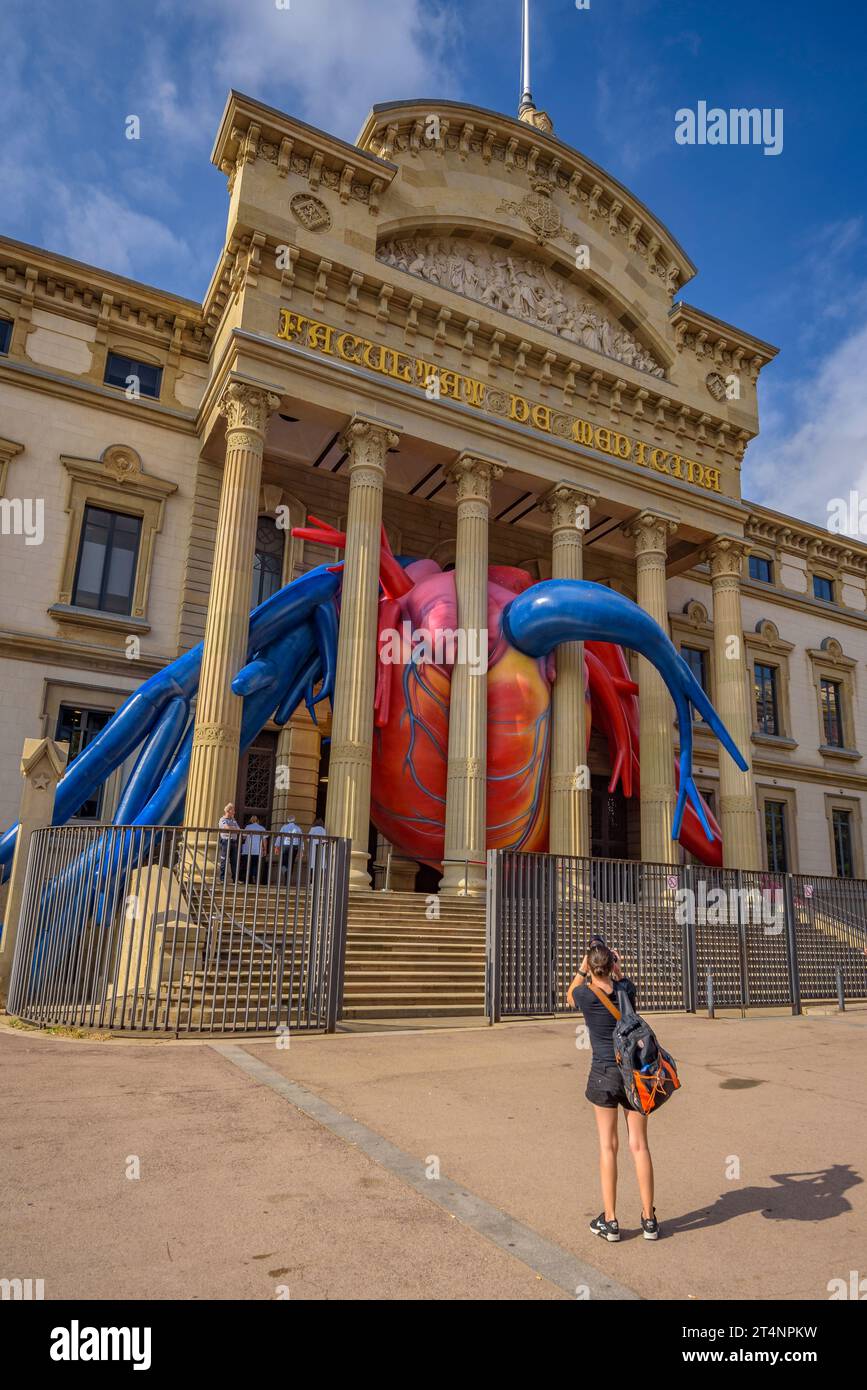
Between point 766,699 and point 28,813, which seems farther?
point 766,699

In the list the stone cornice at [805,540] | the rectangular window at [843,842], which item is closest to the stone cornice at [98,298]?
the stone cornice at [805,540]

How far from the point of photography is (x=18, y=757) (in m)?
18.2

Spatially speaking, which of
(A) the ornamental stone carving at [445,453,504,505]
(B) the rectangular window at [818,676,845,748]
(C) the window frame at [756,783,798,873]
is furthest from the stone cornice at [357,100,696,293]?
(C) the window frame at [756,783,798,873]

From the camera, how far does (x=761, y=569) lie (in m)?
32.9

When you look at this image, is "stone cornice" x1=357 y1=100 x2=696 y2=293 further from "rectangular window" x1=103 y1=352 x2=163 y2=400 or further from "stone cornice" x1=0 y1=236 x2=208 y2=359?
"rectangular window" x1=103 y1=352 x2=163 y2=400

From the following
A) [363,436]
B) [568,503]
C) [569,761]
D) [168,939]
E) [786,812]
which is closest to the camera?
[168,939]

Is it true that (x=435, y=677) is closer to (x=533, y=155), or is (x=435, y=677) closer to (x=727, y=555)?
(x=727, y=555)

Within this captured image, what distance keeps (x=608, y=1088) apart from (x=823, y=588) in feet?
113

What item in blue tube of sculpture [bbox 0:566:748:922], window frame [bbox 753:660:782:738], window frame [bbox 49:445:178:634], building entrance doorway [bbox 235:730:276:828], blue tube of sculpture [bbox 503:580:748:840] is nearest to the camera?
blue tube of sculpture [bbox 0:566:748:922]

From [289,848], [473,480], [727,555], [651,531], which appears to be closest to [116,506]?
[473,480]

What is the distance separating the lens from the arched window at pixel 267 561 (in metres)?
21.8

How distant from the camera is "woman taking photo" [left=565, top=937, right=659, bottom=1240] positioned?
4.11m

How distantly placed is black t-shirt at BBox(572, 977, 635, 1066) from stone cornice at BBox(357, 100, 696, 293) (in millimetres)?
21866
